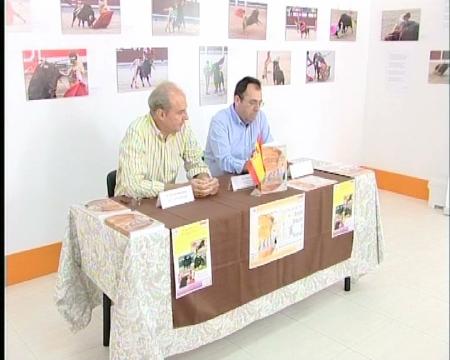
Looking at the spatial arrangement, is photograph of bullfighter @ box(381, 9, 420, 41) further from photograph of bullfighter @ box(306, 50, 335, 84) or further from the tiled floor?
the tiled floor

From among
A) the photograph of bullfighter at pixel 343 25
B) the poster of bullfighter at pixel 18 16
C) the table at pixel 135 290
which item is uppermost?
the photograph of bullfighter at pixel 343 25

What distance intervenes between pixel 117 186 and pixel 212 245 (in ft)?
2.04

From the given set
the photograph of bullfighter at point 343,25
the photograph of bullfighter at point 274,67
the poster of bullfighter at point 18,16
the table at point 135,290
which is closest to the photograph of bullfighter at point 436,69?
the photograph of bullfighter at point 343,25

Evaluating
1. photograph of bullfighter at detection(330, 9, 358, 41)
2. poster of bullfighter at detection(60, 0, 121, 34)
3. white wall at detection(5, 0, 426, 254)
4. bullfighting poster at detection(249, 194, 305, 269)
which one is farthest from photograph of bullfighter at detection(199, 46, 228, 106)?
bullfighting poster at detection(249, 194, 305, 269)

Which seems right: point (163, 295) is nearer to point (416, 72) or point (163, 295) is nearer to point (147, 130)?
point (147, 130)

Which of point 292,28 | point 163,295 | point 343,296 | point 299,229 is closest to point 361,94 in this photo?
point 292,28

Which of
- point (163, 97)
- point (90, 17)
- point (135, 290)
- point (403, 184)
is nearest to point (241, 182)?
point (163, 97)

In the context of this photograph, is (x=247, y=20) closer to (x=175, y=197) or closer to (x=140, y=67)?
(x=140, y=67)

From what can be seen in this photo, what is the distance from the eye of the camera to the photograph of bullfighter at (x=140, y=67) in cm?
326

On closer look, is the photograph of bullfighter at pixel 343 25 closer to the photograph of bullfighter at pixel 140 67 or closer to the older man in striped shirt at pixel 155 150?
the photograph of bullfighter at pixel 140 67

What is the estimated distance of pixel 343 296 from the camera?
2.94 m

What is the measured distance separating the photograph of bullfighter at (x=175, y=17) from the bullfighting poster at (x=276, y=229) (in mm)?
1695

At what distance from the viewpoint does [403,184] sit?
16.3 ft

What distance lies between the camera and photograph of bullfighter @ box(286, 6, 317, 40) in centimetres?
420
